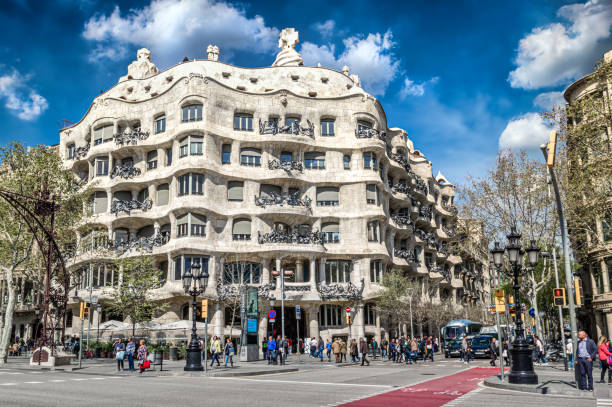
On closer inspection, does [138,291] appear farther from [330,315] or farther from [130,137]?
[330,315]

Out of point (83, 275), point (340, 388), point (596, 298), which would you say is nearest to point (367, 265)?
point (596, 298)

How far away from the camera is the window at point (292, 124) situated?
48.4 m

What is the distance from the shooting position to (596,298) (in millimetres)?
42625

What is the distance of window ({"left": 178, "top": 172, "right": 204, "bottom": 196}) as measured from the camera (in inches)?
1739

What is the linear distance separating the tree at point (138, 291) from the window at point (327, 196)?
1516 cm

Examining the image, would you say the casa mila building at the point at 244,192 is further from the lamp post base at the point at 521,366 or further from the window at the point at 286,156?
the lamp post base at the point at 521,366

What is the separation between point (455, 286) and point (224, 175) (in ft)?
124

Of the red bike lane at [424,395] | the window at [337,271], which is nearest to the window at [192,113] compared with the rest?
the window at [337,271]

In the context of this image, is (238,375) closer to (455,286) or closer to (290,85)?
(290,85)

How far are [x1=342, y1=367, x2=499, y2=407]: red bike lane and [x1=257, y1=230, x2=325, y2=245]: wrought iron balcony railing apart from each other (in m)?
26.5

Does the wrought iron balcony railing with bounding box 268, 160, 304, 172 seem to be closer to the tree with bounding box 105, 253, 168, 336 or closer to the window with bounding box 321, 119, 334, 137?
the window with bounding box 321, 119, 334, 137

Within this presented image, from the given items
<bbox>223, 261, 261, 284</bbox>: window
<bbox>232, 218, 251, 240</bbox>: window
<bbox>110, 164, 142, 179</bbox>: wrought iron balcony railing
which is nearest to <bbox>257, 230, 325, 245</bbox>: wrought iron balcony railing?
<bbox>232, 218, 251, 240</bbox>: window

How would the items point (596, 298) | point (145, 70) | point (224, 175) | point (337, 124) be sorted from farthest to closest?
point (145, 70) < point (337, 124) < point (224, 175) < point (596, 298)

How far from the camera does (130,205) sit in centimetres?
4691
